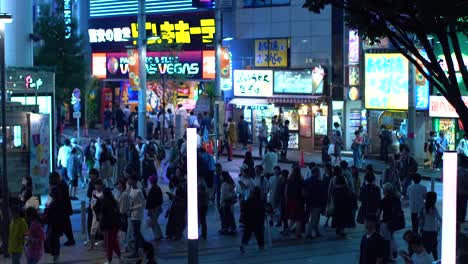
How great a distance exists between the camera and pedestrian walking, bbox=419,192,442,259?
14766mm

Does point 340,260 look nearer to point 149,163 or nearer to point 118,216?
point 118,216

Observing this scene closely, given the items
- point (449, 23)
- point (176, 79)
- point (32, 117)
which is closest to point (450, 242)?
point (449, 23)

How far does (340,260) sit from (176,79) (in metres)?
31.0

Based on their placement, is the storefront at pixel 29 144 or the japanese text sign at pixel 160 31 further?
the japanese text sign at pixel 160 31

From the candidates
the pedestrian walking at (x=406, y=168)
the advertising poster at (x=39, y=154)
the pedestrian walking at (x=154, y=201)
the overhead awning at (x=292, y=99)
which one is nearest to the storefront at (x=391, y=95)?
the overhead awning at (x=292, y=99)

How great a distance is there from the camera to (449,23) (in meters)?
11.8

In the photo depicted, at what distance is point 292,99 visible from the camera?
1550 inches

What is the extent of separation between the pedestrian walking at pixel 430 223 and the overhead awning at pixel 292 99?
23.7 metres

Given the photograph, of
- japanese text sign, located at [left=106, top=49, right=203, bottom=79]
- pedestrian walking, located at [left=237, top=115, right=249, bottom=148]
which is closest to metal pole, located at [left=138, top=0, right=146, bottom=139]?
pedestrian walking, located at [left=237, top=115, right=249, bottom=148]

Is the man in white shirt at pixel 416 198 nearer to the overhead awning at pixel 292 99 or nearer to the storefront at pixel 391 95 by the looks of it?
the storefront at pixel 391 95

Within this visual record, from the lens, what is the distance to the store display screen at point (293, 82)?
129 ft

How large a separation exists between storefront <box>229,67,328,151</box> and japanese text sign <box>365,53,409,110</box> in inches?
128

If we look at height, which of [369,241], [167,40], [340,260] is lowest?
[340,260]

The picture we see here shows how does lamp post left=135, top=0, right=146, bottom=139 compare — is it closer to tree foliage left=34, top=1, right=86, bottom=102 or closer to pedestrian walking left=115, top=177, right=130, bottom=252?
tree foliage left=34, top=1, right=86, bottom=102
